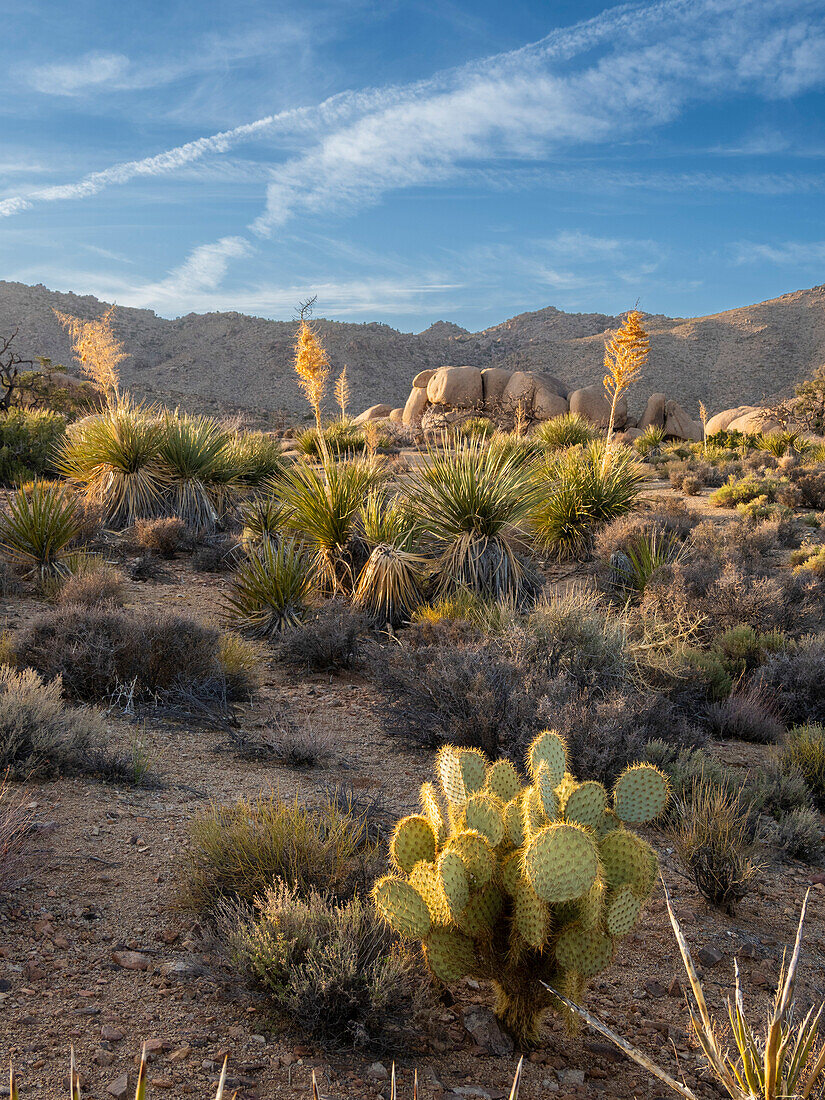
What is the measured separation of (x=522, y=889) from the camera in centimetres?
268

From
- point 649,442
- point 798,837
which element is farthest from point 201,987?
point 649,442

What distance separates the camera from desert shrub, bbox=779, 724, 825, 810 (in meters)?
5.59

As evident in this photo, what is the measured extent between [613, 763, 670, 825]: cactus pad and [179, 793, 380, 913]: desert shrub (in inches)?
45.5

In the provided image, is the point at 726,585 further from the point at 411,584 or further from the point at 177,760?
the point at 177,760

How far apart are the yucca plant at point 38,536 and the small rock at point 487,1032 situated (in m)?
8.12

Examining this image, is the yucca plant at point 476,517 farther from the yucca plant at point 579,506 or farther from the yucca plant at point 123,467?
the yucca plant at point 123,467

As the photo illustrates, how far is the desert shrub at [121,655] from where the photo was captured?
6203 mm

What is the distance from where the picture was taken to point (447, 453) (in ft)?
32.2

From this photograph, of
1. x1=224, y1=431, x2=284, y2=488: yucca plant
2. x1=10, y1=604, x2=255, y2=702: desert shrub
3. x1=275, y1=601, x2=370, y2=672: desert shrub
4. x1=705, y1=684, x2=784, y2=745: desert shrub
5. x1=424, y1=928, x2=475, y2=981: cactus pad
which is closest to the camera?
x1=424, y1=928, x2=475, y2=981: cactus pad

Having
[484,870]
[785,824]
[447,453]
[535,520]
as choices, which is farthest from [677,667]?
[535,520]

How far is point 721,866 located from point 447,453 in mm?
6559

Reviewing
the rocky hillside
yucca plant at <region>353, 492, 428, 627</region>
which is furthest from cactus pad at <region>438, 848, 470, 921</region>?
the rocky hillside

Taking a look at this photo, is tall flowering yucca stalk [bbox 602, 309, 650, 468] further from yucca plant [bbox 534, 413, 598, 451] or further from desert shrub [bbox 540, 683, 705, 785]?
yucca plant [bbox 534, 413, 598, 451]

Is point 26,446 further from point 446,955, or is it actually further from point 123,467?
point 446,955
